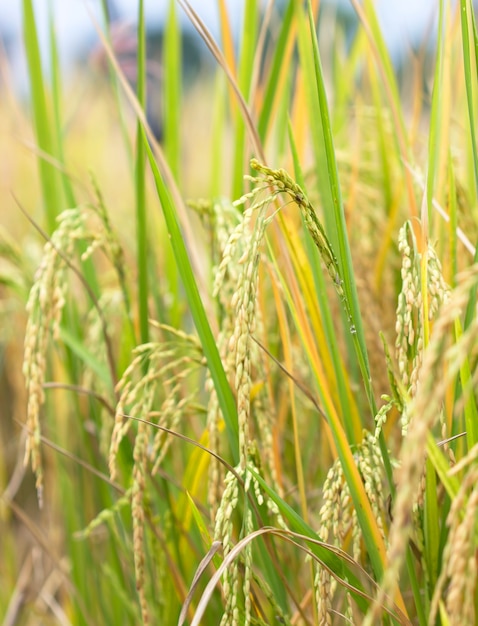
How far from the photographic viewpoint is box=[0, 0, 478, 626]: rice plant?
23.2 inches

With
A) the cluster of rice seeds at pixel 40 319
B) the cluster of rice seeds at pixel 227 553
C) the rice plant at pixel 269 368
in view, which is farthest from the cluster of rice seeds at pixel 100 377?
the cluster of rice seeds at pixel 227 553

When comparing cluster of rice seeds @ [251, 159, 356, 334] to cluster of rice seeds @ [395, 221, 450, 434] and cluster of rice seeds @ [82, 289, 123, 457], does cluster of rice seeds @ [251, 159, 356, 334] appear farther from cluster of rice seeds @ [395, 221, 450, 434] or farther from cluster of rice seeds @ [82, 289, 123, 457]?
cluster of rice seeds @ [82, 289, 123, 457]

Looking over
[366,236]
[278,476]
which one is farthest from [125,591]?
[366,236]

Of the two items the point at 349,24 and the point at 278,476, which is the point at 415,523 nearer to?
the point at 278,476

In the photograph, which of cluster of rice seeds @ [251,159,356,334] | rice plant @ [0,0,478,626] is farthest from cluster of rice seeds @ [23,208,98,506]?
cluster of rice seeds @ [251,159,356,334]

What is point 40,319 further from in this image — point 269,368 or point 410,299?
point 410,299

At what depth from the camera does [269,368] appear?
0.87 m

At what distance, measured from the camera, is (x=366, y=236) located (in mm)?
1168

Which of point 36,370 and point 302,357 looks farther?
point 302,357

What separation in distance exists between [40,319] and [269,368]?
289 mm

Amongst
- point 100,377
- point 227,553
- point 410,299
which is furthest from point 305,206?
point 100,377

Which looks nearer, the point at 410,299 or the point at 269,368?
the point at 410,299

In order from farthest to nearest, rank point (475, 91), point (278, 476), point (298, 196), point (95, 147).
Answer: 1. point (95, 147)
2. point (278, 476)
3. point (475, 91)
4. point (298, 196)

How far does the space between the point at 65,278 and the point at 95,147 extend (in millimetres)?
3248
